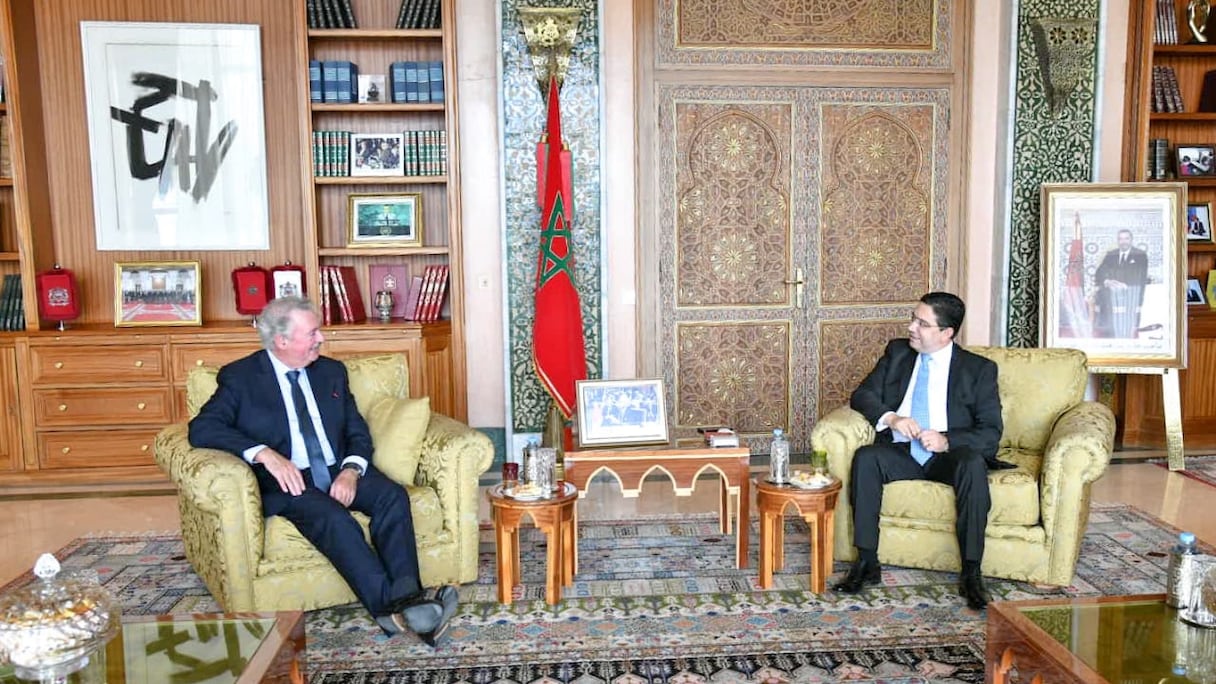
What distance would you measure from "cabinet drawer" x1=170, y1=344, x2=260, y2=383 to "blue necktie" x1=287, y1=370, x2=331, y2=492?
6.41ft

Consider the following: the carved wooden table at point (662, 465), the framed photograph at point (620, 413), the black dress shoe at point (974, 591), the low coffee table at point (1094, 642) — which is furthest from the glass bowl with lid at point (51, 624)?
the black dress shoe at point (974, 591)

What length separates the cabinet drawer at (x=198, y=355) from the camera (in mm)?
5102

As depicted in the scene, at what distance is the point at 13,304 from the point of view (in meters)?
5.23

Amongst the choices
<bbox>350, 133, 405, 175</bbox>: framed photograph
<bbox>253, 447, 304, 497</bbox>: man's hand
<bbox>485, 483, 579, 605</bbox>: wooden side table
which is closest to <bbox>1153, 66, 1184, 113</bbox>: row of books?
<bbox>350, 133, 405, 175</bbox>: framed photograph

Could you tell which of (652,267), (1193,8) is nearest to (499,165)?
(652,267)

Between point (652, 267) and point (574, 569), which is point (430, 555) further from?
point (652, 267)

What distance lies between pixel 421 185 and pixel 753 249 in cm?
201

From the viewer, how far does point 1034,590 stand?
3.45 metres

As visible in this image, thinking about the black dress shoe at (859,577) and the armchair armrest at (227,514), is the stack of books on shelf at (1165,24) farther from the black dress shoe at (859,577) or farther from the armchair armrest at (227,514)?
the armchair armrest at (227,514)

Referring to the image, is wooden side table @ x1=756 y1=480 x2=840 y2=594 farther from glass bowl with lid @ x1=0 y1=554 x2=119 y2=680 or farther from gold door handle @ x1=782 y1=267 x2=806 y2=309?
gold door handle @ x1=782 y1=267 x2=806 y2=309

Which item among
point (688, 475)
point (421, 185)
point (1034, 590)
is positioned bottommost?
point (1034, 590)

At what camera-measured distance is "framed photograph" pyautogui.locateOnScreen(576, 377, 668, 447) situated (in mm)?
3705

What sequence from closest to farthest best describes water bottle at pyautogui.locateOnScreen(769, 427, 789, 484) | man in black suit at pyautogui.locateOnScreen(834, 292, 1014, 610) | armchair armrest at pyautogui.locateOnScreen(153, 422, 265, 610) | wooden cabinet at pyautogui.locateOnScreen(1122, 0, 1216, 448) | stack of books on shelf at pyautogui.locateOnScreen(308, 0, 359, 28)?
1. armchair armrest at pyautogui.locateOnScreen(153, 422, 265, 610)
2. man in black suit at pyautogui.locateOnScreen(834, 292, 1014, 610)
3. water bottle at pyautogui.locateOnScreen(769, 427, 789, 484)
4. stack of books on shelf at pyautogui.locateOnScreen(308, 0, 359, 28)
5. wooden cabinet at pyautogui.locateOnScreen(1122, 0, 1216, 448)

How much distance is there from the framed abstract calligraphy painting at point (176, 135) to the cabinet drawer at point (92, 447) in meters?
1.10
